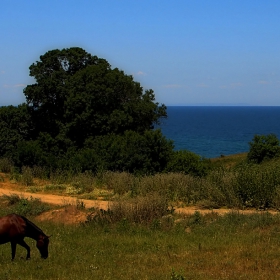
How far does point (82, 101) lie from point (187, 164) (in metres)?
8.68

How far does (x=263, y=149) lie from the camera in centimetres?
3228

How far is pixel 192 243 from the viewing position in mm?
11383

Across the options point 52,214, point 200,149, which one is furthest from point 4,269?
point 200,149

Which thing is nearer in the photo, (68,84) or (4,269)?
(4,269)

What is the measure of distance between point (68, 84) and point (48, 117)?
128 inches

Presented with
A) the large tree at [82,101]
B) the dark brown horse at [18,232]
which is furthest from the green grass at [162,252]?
the large tree at [82,101]

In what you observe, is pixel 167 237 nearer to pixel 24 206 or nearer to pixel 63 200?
pixel 24 206

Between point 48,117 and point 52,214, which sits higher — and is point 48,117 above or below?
above

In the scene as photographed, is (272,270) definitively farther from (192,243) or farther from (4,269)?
(4,269)

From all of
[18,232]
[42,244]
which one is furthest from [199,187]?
[18,232]

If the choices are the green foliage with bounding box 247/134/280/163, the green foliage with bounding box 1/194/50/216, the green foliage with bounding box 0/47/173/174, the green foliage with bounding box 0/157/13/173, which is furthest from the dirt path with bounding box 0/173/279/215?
the green foliage with bounding box 247/134/280/163

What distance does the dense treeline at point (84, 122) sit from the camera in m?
27.3

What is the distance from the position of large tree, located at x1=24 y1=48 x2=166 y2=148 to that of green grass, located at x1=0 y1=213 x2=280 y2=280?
681 inches

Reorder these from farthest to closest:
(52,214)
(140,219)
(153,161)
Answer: (153,161)
(52,214)
(140,219)
